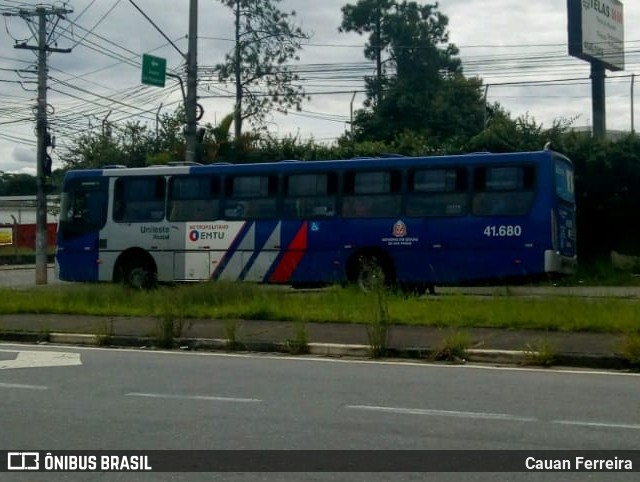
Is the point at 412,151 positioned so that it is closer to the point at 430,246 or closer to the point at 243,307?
the point at 430,246

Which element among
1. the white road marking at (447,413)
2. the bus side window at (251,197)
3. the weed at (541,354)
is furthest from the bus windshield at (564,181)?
the white road marking at (447,413)

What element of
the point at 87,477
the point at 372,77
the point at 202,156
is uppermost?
the point at 372,77

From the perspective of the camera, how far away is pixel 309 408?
9391 millimetres

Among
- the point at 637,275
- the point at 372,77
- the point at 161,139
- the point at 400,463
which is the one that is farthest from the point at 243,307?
the point at 372,77

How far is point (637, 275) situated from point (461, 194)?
8345 millimetres

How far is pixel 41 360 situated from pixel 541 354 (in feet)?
22.2

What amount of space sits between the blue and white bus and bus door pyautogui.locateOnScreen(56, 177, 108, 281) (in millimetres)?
30

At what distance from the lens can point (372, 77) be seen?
183 feet

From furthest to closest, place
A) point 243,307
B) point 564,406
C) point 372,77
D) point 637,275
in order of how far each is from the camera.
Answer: point 372,77 < point 637,275 < point 243,307 < point 564,406

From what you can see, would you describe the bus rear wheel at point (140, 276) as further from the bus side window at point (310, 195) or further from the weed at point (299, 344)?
the weed at point (299, 344)

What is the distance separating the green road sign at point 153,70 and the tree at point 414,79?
2869cm

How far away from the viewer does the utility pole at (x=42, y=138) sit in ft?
98.2

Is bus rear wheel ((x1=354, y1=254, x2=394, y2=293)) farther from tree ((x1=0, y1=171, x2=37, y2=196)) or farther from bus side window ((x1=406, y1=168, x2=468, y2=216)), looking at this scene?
tree ((x1=0, y1=171, x2=37, y2=196))

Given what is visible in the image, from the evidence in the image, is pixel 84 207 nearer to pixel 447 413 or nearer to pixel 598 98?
pixel 447 413
